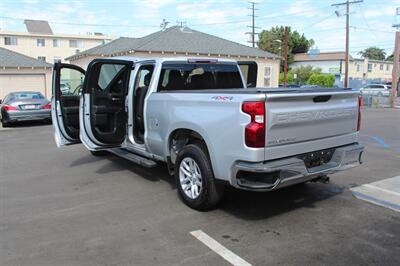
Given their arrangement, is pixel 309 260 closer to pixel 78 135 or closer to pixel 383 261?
pixel 383 261

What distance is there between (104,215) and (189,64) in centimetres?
286

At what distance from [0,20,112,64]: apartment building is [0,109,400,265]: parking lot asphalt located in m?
57.6

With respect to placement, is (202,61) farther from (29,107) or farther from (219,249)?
(29,107)

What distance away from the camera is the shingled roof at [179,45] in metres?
25.2

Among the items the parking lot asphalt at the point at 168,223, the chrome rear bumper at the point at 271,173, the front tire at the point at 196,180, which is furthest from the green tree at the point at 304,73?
the chrome rear bumper at the point at 271,173

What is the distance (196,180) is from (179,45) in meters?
22.2

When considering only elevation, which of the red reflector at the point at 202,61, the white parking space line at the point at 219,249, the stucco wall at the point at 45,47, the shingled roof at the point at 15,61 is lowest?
the white parking space line at the point at 219,249

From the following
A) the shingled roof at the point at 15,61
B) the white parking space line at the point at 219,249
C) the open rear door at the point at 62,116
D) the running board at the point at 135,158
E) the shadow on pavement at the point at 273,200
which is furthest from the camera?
the shingled roof at the point at 15,61

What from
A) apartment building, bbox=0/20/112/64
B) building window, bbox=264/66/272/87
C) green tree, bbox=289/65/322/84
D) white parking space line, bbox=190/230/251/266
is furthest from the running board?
apartment building, bbox=0/20/112/64

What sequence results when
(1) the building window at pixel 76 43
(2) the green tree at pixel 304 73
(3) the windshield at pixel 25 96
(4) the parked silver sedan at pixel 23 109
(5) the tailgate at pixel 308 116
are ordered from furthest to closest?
(1) the building window at pixel 76 43
(2) the green tree at pixel 304 73
(3) the windshield at pixel 25 96
(4) the parked silver sedan at pixel 23 109
(5) the tailgate at pixel 308 116

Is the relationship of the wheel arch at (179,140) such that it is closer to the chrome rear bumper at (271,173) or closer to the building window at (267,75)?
the chrome rear bumper at (271,173)

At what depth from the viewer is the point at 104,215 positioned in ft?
16.1

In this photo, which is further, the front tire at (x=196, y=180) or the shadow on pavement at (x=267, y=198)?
the shadow on pavement at (x=267, y=198)

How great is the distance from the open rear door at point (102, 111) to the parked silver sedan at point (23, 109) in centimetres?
907
